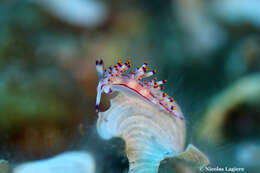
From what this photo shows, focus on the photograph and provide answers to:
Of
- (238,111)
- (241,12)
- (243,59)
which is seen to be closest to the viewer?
(238,111)

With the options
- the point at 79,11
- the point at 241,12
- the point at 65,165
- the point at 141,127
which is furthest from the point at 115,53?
the point at 65,165

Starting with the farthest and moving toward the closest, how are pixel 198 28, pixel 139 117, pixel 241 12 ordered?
pixel 198 28
pixel 241 12
pixel 139 117

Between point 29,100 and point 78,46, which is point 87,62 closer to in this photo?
point 78,46

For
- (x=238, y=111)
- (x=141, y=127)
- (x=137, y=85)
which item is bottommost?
(x=141, y=127)

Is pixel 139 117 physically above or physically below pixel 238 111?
below

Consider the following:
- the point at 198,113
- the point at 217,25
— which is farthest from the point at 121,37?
the point at 198,113

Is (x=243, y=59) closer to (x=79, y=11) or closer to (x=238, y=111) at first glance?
(x=238, y=111)

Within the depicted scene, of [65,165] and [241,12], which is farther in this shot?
[241,12]

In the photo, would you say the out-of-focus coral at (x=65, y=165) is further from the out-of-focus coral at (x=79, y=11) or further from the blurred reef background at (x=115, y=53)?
the out-of-focus coral at (x=79, y=11)
